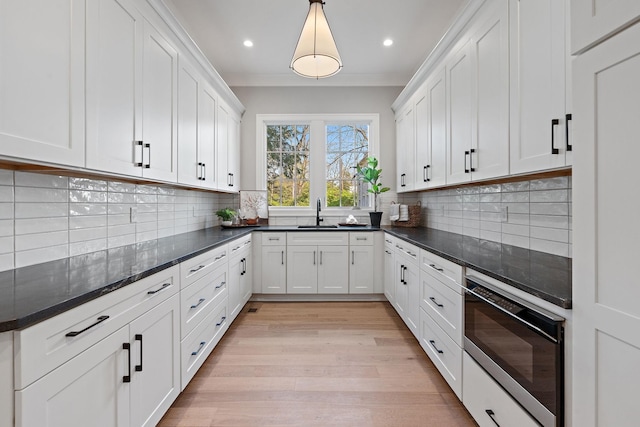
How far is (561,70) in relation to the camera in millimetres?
1279

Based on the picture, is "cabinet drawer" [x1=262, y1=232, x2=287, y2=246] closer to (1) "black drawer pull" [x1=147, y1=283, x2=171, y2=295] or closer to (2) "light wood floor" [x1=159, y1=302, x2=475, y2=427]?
(2) "light wood floor" [x1=159, y1=302, x2=475, y2=427]

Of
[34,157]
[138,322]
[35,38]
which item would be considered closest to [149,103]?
[35,38]

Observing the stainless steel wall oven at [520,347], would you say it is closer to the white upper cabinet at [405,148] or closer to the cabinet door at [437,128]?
the cabinet door at [437,128]

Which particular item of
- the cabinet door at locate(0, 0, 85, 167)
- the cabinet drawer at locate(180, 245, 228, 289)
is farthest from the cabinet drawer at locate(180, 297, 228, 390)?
the cabinet door at locate(0, 0, 85, 167)

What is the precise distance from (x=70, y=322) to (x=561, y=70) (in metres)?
2.12

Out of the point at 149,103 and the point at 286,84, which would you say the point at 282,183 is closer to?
the point at 286,84

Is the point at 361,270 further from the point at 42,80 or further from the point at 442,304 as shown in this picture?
the point at 42,80

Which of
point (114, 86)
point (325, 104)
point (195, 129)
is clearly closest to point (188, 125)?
point (195, 129)

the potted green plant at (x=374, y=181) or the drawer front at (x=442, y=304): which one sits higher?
the potted green plant at (x=374, y=181)

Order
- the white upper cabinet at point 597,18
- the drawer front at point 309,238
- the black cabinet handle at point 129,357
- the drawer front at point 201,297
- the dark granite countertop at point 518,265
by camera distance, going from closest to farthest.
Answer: the white upper cabinet at point 597,18 → the dark granite countertop at point 518,265 → the black cabinet handle at point 129,357 → the drawer front at point 201,297 → the drawer front at point 309,238

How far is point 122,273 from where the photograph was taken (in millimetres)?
1277

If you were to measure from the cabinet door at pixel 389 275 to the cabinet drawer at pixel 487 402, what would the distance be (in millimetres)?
1507

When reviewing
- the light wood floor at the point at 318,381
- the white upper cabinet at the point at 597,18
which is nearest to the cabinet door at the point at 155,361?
the light wood floor at the point at 318,381

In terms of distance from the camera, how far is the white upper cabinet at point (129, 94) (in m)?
1.45
